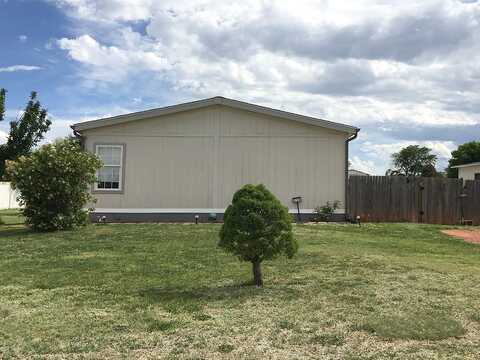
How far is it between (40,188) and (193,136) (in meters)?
4.95

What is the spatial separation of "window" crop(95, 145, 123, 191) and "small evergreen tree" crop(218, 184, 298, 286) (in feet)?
32.7

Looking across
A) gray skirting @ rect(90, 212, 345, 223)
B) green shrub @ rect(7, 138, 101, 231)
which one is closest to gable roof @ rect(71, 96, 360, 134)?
green shrub @ rect(7, 138, 101, 231)

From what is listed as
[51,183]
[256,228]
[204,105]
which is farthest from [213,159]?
[256,228]

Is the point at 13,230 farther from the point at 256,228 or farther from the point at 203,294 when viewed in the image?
the point at 256,228

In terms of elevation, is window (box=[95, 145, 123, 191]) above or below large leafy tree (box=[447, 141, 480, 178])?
below

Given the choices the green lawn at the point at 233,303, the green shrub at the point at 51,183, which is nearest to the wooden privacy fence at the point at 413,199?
the green lawn at the point at 233,303

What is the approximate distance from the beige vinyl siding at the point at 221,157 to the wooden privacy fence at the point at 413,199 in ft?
3.49

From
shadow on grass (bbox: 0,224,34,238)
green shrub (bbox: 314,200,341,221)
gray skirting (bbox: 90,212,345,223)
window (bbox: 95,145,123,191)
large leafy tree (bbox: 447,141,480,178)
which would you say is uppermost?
large leafy tree (bbox: 447,141,480,178)

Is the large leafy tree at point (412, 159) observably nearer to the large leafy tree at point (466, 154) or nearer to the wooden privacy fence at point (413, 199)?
the large leafy tree at point (466, 154)

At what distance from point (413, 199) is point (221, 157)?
650cm

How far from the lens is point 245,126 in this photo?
51.8ft

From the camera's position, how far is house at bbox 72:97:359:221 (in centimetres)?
1571

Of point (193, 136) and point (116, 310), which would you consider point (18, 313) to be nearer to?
point (116, 310)

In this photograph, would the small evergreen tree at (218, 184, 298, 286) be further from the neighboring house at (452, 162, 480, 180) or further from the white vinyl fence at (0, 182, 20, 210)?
the neighboring house at (452, 162, 480, 180)
